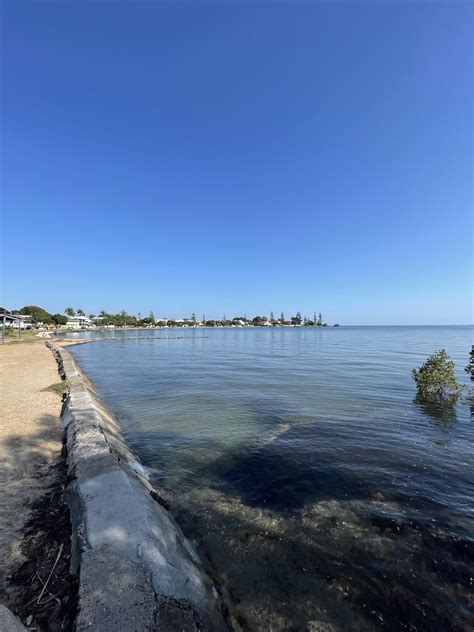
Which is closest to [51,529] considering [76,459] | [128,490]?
[128,490]

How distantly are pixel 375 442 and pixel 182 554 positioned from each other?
7.32 meters

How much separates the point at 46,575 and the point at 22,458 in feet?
13.8

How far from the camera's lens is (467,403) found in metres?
14.4

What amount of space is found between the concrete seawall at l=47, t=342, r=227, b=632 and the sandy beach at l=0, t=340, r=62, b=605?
734 mm

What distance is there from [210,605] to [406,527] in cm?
389

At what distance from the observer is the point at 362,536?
5246 millimetres

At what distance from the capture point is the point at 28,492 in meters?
5.65

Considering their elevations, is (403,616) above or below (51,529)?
below

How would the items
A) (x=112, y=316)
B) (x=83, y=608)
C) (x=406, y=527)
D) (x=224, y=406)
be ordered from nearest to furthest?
1. (x=83, y=608)
2. (x=406, y=527)
3. (x=224, y=406)
4. (x=112, y=316)

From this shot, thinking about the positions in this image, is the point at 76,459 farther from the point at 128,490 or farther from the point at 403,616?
the point at 403,616

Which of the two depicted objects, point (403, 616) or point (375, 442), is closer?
point (403, 616)

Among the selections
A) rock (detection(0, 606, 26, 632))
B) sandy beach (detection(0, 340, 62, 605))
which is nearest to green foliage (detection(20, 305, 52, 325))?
sandy beach (detection(0, 340, 62, 605))

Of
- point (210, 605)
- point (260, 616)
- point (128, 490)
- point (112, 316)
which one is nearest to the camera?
point (210, 605)

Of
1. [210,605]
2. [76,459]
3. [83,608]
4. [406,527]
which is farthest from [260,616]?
[76,459]
